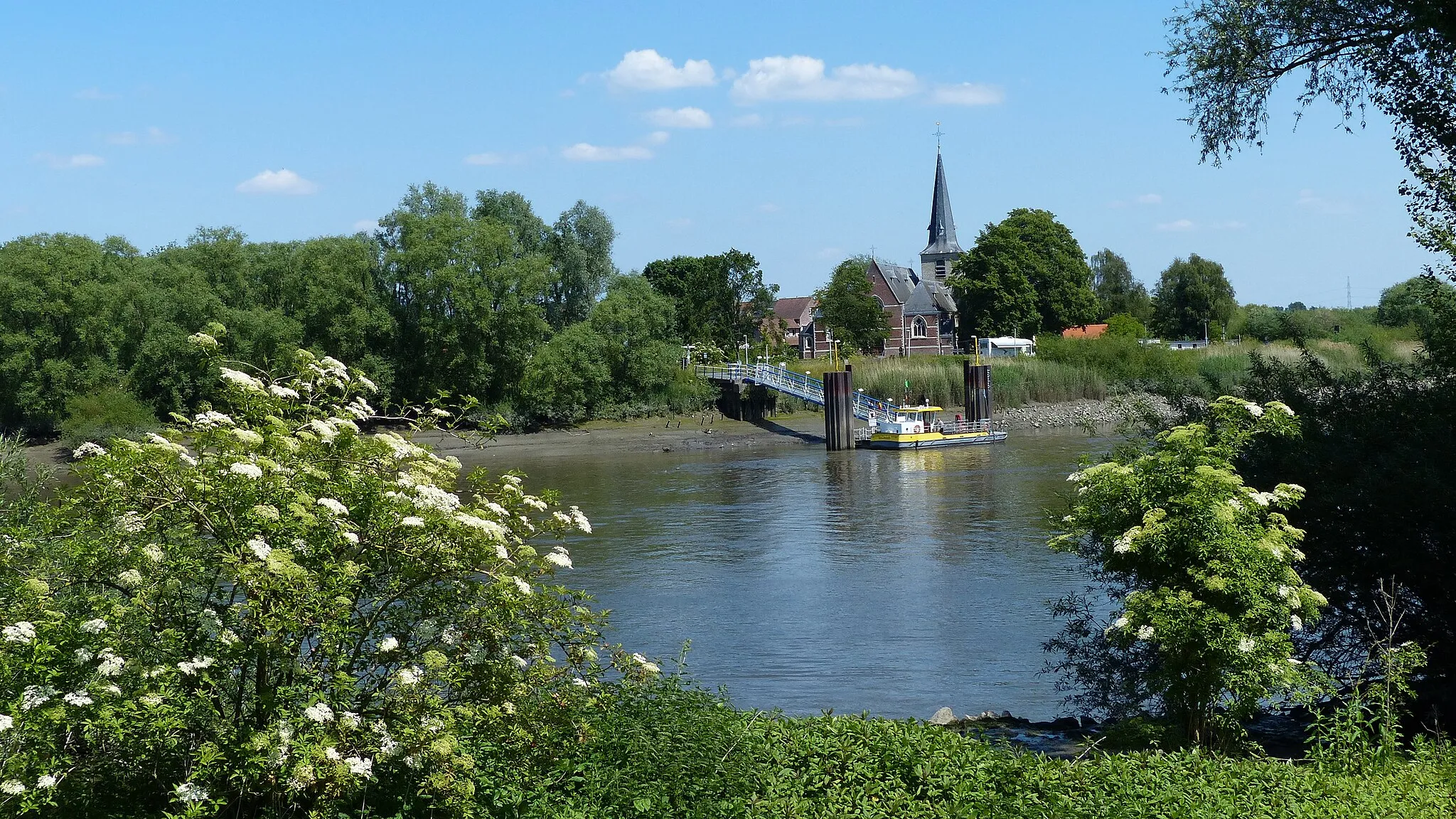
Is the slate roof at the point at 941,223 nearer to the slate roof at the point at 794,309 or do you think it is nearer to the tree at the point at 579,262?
the slate roof at the point at 794,309

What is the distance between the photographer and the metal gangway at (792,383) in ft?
176

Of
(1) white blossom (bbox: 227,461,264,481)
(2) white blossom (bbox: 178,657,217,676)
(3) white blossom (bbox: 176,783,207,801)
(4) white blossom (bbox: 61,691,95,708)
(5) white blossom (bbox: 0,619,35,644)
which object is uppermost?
(1) white blossom (bbox: 227,461,264,481)

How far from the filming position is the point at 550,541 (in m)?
24.0

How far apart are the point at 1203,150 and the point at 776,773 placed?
11069mm

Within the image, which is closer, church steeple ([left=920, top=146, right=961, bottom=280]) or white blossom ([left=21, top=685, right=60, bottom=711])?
white blossom ([left=21, top=685, right=60, bottom=711])

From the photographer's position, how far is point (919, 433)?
165ft

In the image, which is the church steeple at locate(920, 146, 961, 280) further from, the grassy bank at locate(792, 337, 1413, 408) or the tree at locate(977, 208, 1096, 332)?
the grassy bank at locate(792, 337, 1413, 408)

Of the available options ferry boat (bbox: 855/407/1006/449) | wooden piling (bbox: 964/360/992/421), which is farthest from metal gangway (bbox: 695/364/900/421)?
wooden piling (bbox: 964/360/992/421)

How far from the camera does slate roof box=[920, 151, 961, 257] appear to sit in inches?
4451

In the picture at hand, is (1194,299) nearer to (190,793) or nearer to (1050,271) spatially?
(1050,271)

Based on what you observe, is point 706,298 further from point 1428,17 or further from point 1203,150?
point 1428,17

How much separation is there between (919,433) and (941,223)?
6745 centimetres

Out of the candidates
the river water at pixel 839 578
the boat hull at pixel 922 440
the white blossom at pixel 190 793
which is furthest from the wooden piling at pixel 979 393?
the white blossom at pixel 190 793

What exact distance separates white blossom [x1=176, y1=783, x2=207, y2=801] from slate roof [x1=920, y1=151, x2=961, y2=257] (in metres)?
110
